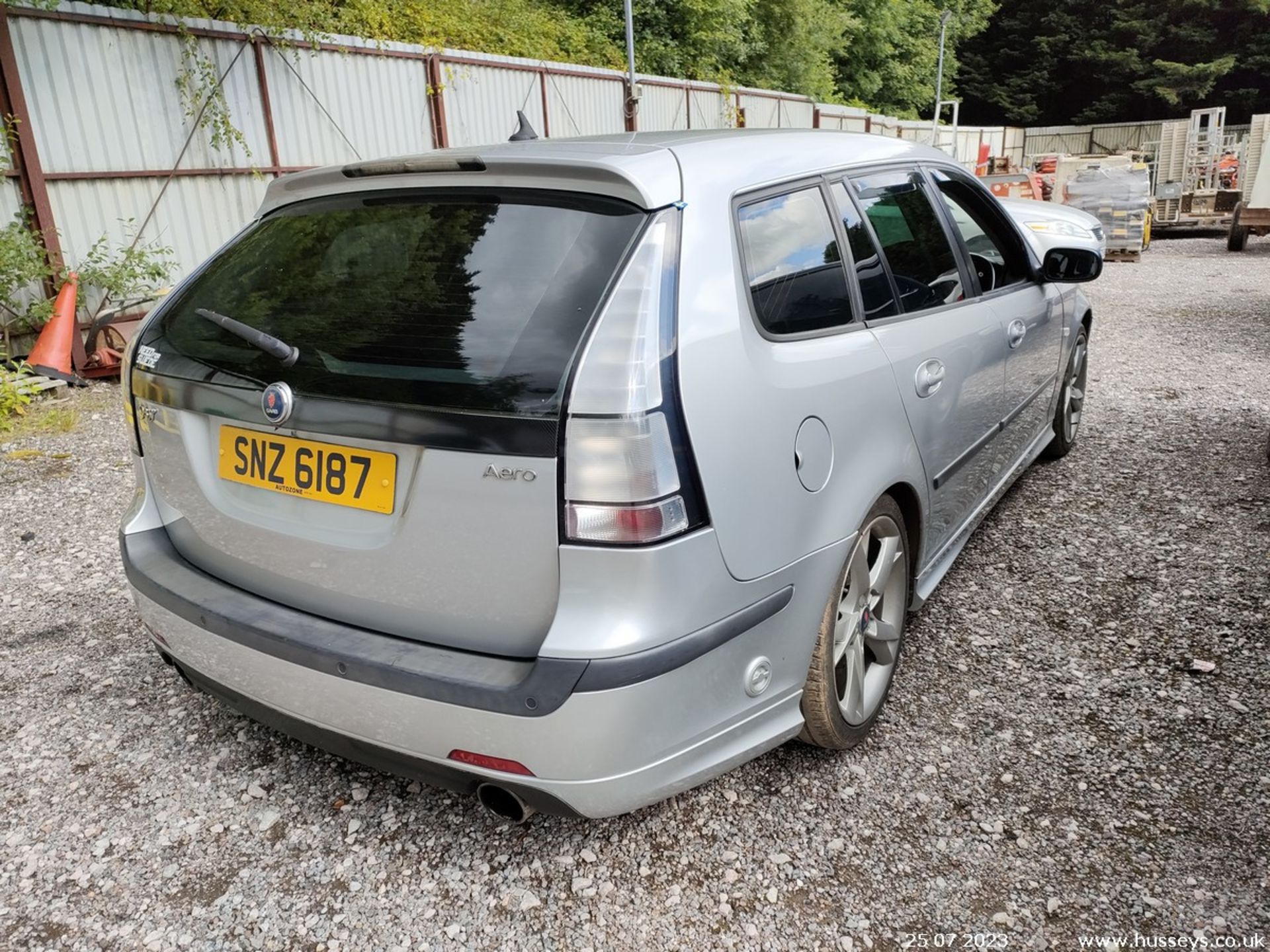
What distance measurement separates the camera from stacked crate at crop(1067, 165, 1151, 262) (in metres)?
15.1

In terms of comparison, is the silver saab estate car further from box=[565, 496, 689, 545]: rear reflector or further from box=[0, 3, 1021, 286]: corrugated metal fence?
box=[0, 3, 1021, 286]: corrugated metal fence

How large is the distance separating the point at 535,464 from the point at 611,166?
68 cm

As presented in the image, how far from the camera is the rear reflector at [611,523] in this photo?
180 centimetres

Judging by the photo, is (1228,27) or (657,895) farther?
(1228,27)

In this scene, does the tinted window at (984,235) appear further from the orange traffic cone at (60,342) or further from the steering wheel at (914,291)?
the orange traffic cone at (60,342)

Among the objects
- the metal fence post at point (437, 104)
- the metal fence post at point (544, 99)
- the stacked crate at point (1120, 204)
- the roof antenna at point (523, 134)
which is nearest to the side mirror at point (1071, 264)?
the roof antenna at point (523, 134)

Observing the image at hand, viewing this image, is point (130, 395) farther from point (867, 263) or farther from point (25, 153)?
point (25, 153)

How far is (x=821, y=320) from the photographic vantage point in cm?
239

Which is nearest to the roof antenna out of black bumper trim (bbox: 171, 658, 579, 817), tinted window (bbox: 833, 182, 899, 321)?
tinted window (bbox: 833, 182, 899, 321)

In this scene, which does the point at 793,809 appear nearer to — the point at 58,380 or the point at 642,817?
the point at 642,817

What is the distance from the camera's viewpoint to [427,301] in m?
2.05

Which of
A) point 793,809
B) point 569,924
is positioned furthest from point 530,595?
point 793,809

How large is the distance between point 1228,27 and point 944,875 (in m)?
49.5

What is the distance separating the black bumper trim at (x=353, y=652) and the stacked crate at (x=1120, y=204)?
15966 millimetres
